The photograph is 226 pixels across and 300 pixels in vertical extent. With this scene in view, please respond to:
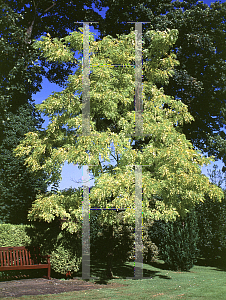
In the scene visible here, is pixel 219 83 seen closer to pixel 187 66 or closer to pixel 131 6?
pixel 187 66

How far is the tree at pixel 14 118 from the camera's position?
12.4 meters

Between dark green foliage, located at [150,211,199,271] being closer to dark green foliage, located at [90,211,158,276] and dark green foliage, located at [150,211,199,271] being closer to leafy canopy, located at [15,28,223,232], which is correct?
dark green foliage, located at [90,211,158,276]

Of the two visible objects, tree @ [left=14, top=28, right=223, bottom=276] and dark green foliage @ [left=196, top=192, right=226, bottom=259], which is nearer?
tree @ [left=14, top=28, right=223, bottom=276]

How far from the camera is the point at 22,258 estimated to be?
10383 millimetres

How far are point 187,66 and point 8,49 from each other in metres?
9.52

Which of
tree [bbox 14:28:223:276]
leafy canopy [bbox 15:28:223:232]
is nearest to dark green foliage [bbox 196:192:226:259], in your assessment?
tree [bbox 14:28:223:276]

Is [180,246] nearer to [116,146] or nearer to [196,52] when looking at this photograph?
[116,146]

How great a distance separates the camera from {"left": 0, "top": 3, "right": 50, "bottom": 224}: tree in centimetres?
1241

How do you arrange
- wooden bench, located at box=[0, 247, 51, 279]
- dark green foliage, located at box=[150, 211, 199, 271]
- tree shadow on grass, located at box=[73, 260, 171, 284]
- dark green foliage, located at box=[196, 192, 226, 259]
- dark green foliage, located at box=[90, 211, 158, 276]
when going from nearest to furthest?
wooden bench, located at box=[0, 247, 51, 279] → tree shadow on grass, located at box=[73, 260, 171, 284] → dark green foliage, located at box=[150, 211, 199, 271] → dark green foliage, located at box=[90, 211, 158, 276] → dark green foliage, located at box=[196, 192, 226, 259]

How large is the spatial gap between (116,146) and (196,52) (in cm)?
1071

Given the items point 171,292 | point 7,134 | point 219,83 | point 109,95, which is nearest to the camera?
point 171,292

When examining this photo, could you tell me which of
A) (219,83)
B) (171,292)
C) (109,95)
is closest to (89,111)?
(109,95)

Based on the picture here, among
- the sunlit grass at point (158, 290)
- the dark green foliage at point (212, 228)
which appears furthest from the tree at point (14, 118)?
the dark green foliage at point (212, 228)

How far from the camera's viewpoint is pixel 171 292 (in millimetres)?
8422
